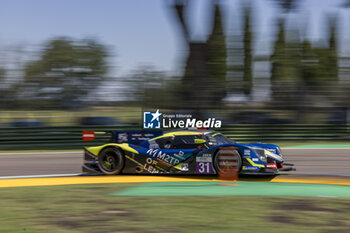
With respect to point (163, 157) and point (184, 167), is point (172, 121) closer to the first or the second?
point (163, 157)

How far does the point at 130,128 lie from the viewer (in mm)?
18484

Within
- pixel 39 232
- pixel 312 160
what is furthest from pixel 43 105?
pixel 39 232

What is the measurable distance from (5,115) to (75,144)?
3299mm

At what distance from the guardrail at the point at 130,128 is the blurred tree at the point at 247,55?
3667 mm

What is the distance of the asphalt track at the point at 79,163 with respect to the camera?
10.7m

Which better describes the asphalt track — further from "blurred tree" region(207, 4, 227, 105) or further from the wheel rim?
"blurred tree" region(207, 4, 227, 105)

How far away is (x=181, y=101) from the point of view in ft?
69.9

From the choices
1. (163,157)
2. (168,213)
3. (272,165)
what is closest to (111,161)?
(163,157)

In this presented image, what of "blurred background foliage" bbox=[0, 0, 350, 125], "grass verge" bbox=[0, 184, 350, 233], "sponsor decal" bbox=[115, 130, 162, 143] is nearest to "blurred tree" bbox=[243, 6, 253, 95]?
"blurred background foliage" bbox=[0, 0, 350, 125]

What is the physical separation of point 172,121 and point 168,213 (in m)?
14.0

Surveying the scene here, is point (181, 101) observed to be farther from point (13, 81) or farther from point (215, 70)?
point (13, 81)

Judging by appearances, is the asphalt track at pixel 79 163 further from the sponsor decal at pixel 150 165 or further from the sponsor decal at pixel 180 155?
the sponsor decal at pixel 180 155

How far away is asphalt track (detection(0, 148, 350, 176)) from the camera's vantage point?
10688 mm

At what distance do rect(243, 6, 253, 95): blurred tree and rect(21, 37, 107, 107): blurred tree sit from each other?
7286 millimetres
